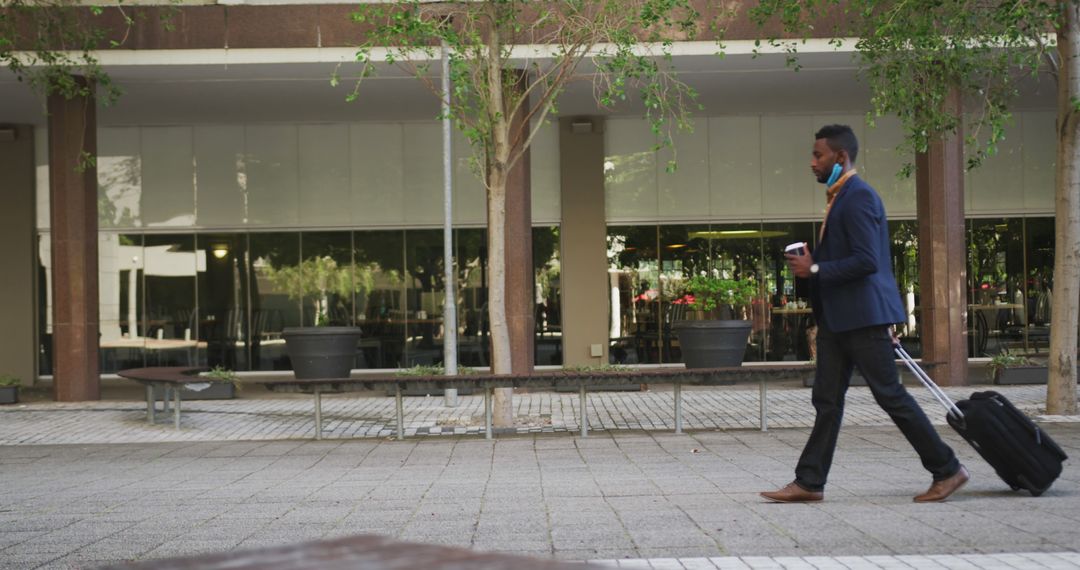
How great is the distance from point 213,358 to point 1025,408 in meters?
15.1

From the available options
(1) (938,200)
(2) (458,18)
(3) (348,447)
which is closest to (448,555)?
(3) (348,447)

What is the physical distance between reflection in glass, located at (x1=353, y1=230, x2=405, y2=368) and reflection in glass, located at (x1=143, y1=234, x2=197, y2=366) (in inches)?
126

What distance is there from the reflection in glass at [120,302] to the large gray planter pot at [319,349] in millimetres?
6072

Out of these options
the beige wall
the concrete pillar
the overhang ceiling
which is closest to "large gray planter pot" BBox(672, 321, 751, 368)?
the overhang ceiling

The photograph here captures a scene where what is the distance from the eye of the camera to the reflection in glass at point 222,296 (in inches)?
888

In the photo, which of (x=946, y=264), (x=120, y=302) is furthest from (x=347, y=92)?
(x=946, y=264)

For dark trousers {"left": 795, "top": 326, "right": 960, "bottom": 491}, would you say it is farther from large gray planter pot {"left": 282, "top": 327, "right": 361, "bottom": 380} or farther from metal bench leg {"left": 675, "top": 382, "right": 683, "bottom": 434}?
large gray planter pot {"left": 282, "top": 327, "right": 361, "bottom": 380}

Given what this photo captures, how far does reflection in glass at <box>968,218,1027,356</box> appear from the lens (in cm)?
2259

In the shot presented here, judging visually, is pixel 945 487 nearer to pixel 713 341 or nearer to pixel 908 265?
pixel 713 341

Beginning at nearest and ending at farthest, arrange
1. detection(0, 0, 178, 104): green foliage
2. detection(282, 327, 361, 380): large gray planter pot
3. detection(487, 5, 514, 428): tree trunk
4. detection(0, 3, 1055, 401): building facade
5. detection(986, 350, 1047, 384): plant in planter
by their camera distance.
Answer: detection(487, 5, 514, 428): tree trunk, detection(0, 0, 178, 104): green foliage, detection(282, 327, 361, 380): large gray planter pot, detection(986, 350, 1047, 384): plant in planter, detection(0, 3, 1055, 401): building facade

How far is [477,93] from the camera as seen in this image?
1352 centimetres

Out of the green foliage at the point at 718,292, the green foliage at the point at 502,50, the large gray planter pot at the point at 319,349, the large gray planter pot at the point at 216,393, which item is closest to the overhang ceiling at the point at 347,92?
the green foliage at the point at 718,292

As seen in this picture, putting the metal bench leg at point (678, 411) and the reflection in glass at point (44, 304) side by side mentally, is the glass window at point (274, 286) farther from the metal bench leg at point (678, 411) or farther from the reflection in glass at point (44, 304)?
the metal bench leg at point (678, 411)

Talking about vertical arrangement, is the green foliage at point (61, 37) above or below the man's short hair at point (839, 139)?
above
